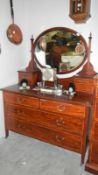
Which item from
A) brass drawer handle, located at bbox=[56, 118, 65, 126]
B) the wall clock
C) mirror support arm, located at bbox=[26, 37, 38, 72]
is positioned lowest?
brass drawer handle, located at bbox=[56, 118, 65, 126]

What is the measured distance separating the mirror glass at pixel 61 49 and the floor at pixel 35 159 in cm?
109

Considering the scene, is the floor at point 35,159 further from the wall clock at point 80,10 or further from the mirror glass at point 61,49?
the wall clock at point 80,10

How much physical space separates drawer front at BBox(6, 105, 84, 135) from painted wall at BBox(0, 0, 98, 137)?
0.27 meters

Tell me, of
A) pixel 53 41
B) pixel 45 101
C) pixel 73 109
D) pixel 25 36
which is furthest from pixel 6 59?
pixel 73 109

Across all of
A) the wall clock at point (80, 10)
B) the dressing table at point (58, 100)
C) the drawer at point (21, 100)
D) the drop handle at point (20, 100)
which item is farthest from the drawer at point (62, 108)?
the wall clock at point (80, 10)

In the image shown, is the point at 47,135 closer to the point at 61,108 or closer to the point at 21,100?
the point at 61,108

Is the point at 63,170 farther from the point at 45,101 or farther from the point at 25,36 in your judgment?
the point at 25,36

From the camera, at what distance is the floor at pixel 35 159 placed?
1.87 meters

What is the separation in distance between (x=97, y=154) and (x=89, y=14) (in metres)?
1.60

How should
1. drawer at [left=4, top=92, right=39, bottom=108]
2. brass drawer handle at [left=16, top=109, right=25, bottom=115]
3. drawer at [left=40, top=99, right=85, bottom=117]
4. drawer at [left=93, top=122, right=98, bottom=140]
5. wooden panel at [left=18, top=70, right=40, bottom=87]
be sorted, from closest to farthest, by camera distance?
drawer at [left=93, top=122, right=98, bottom=140] → drawer at [left=40, top=99, right=85, bottom=117] → drawer at [left=4, top=92, right=39, bottom=108] → brass drawer handle at [left=16, top=109, right=25, bottom=115] → wooden panel at [left=18, top=70, right=40, bottom=87]

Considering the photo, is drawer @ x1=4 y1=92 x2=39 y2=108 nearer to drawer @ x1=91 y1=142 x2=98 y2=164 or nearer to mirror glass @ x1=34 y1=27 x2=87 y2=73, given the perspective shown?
mirror glass @ x1=34 y1=27 x2=87 y2=73

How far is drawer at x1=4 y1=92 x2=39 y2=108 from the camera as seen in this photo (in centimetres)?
211

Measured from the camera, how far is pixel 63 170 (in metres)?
1.88

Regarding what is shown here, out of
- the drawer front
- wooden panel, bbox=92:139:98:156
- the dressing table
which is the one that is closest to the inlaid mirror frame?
the dressing table
